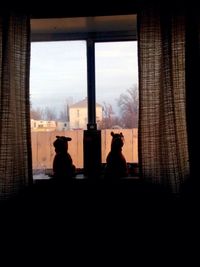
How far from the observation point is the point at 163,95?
1749 millimetres

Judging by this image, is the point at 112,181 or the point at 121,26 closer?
the point at 112,181

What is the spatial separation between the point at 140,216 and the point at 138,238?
123 mm

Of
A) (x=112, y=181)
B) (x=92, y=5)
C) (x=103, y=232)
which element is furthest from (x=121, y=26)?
(x=103, y=232)

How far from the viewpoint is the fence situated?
2.03 meters

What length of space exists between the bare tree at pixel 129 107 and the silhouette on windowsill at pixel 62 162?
41 cm

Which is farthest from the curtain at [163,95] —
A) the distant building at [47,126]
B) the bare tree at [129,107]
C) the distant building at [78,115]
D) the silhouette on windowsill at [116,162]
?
the distant building at [47,126]

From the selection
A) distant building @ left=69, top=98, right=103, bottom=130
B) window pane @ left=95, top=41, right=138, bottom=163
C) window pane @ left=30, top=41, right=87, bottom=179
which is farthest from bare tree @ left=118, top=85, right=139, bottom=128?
window pane @ left=30, top=41, right=87, bottom=179

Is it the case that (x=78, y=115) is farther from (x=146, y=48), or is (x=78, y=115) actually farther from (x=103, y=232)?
(x=103, y=232)

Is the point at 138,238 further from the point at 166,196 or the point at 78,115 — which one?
the point at 78,115

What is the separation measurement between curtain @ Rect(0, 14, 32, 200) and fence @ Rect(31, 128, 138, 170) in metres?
0.26

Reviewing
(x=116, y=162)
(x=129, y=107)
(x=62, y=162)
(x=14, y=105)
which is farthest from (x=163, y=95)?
(x=14, y=105)

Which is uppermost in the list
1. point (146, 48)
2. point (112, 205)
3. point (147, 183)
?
point (146, 48)

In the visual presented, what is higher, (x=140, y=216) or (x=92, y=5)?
(x=92, y=5)

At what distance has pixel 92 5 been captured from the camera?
6.04ft
